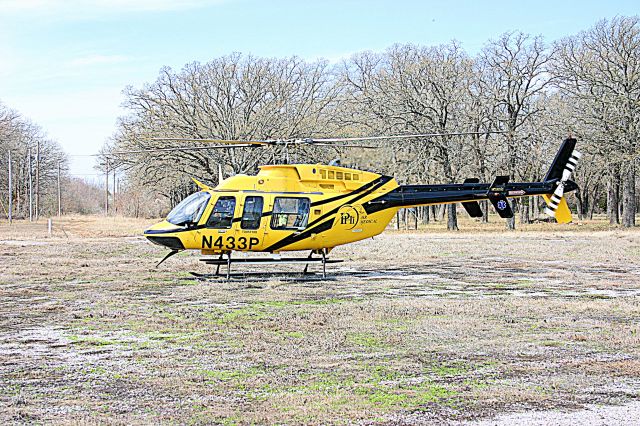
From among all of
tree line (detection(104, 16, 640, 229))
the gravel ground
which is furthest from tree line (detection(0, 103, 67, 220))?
the gravel ground

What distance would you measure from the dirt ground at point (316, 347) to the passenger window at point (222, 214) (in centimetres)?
128

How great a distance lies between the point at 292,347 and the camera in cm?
909

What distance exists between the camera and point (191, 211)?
15984 mm

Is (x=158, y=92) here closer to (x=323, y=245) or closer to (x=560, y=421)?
(x=323, y=245)

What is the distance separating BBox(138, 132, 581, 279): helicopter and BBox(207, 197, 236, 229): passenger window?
0.01 meters

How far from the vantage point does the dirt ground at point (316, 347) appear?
6547mm

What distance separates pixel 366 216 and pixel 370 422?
36.9 ft

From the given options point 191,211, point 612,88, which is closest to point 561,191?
point 191,211

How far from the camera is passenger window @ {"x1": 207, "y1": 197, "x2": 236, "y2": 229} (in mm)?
15938

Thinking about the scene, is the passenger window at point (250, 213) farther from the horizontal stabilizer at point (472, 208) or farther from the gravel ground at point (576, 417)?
the gravel ground at point (576, 417)

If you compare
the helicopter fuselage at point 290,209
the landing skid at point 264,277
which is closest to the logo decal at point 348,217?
the helicopter fuselage at point 290,209

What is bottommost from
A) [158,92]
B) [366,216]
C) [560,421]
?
[560,421]

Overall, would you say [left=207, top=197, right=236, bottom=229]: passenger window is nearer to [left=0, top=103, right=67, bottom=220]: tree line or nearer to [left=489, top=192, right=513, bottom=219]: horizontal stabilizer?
[left=489, top=192, right=513, bottom=219]: horizontal stabilizer

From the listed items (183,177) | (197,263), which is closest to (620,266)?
(197,263)
